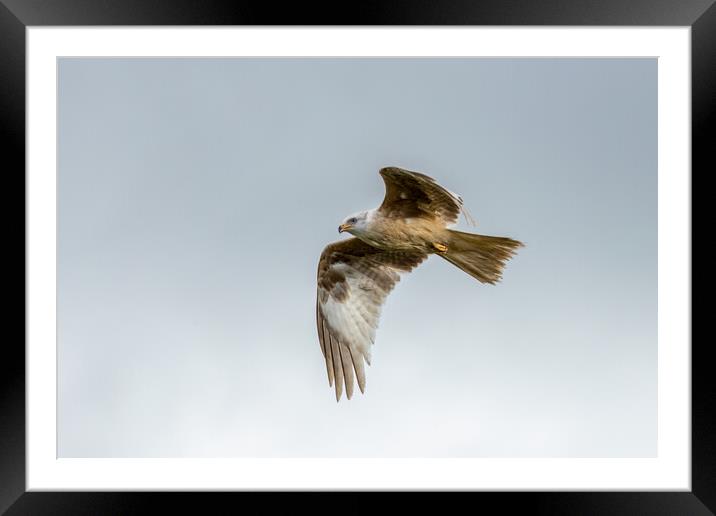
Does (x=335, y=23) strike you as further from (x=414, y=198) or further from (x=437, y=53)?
(x=414, y=198)

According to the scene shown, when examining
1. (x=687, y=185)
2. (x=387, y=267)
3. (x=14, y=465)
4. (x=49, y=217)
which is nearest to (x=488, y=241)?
(x=387, y=267)

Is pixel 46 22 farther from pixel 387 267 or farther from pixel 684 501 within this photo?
pixel 684 501

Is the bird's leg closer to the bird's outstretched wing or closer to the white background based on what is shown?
the bird's outstretched wing

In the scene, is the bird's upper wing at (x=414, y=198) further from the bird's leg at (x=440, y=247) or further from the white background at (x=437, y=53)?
the white background at (x=437, y=53)

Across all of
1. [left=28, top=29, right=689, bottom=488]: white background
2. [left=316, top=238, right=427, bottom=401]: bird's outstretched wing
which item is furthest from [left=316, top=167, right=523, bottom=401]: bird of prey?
[left=28, top=29, right=689, bottom=488]: white background

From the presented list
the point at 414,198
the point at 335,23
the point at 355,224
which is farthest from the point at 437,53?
the point at 355,224

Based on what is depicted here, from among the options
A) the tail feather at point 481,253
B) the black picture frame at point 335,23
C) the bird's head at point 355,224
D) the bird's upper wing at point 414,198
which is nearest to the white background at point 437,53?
the black picture frame at point 335,23
